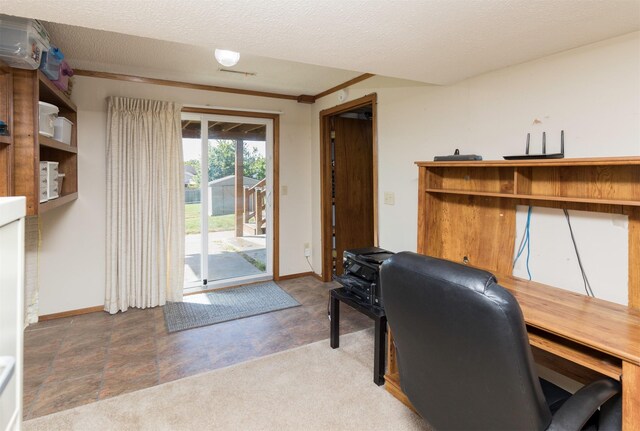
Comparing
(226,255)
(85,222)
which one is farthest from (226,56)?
(226,255)

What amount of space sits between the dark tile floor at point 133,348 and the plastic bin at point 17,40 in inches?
75.8

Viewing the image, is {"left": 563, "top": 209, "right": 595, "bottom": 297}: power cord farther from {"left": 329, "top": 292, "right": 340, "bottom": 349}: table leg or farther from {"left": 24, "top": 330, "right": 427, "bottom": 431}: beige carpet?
{"left": 329, "top": 292, "right": 340, "bottom": 349}: table leg

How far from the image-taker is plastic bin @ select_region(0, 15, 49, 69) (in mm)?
1883

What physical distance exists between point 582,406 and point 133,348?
9.12ft

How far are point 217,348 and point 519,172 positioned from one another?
240cm

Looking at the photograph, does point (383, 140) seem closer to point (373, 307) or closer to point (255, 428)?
point (373, 307)

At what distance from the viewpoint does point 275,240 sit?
4336 millimetres

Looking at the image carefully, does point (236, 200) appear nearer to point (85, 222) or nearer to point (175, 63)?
point (85, 222)

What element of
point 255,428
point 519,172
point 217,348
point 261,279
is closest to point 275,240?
point 261,279

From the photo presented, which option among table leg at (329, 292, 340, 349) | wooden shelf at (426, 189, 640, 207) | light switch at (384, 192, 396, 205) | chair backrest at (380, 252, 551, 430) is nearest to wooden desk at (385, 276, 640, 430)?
chair backrest at (380, 252, 551, 430)

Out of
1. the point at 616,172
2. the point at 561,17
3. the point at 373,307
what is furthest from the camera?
the point at 373,307

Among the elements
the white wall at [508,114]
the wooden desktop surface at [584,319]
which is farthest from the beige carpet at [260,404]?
the white wall at [508,114]

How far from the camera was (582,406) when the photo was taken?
1112 mm

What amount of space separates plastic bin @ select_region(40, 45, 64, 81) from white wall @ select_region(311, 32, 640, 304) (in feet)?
8.12
